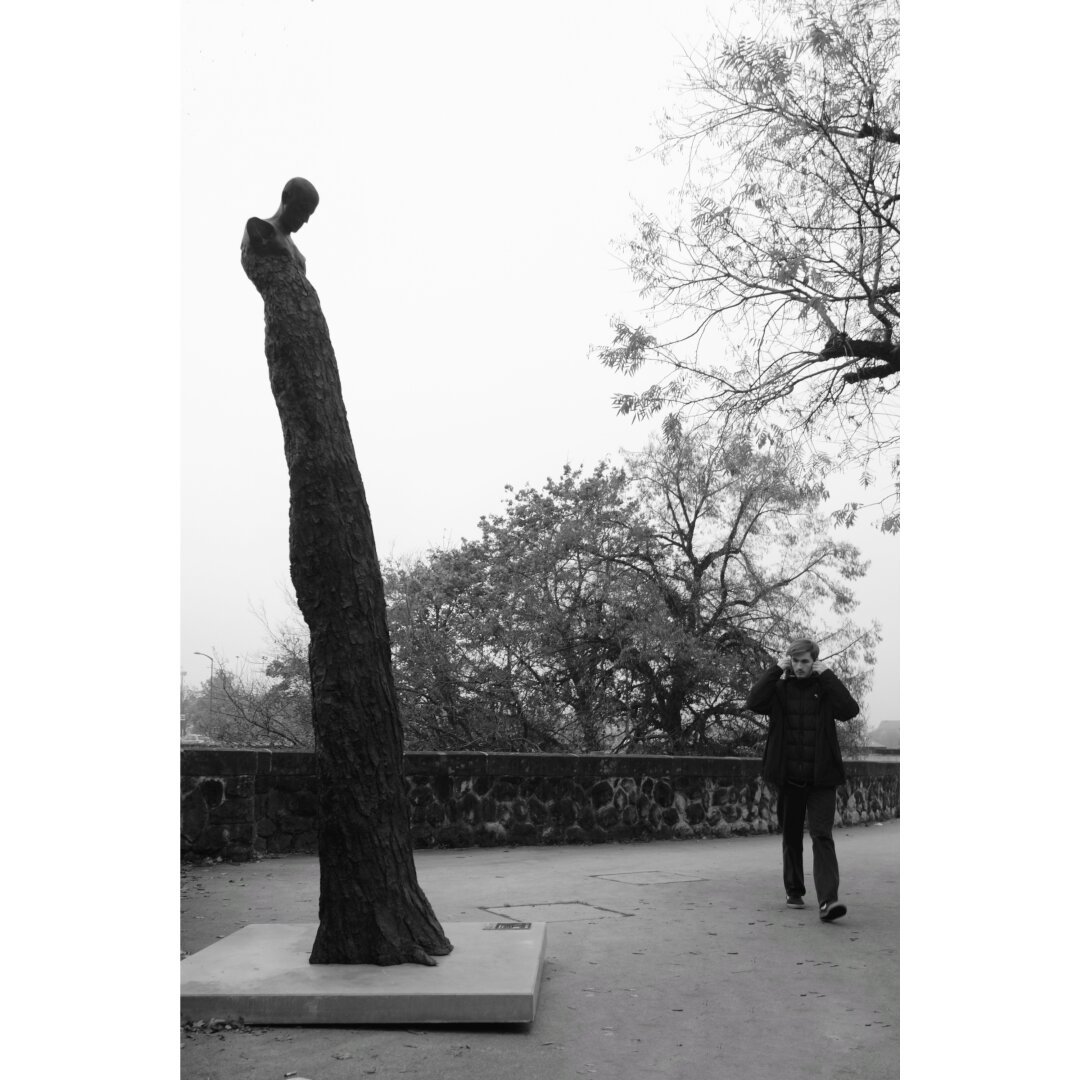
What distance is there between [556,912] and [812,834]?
165 centimetres

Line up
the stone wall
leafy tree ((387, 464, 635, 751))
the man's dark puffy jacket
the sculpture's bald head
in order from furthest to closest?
leafy tree ((387, 464, 635, 751)) < the stone wall < the man's dark puffy jacket < the sculpture's bald head

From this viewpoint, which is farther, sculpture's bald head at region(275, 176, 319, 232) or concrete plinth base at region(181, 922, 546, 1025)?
sculpture's bald head at region(275, 176, 319, 232)

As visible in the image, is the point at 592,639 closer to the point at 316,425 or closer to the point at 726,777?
the point at 726,777

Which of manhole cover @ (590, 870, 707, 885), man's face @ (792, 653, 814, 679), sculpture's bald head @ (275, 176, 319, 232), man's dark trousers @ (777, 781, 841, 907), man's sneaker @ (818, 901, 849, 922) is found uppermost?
sculpture's bald head @ (275, 176, 319, 232)

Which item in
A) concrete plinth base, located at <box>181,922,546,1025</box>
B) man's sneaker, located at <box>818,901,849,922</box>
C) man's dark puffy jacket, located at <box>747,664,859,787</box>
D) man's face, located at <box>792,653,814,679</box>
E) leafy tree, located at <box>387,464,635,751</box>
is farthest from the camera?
leafy tree, located at <box>387,464,635,751</box>

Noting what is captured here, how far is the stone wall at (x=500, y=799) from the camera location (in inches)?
336

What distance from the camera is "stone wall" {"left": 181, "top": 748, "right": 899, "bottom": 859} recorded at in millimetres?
8531

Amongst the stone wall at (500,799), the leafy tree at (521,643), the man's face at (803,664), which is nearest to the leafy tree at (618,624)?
the leafy tree at (521,643)

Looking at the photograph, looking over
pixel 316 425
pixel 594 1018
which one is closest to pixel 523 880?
pixel 594 1018

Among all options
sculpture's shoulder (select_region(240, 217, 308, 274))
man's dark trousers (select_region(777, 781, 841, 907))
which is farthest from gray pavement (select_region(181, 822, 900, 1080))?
sculpture's shoulder (select_region(240, 217, 308, 274))

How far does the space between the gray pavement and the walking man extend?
0.34m

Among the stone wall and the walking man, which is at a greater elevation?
the walking man

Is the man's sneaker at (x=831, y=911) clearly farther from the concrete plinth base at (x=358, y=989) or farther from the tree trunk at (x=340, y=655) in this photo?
the tree trunk at (x=340, y=655)

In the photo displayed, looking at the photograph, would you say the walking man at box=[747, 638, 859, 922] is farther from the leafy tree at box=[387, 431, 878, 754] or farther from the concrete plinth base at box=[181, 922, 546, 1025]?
the leafy tree at box=[387, 431, 878, 754]
